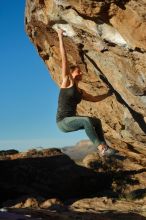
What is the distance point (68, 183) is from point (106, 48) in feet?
49.5

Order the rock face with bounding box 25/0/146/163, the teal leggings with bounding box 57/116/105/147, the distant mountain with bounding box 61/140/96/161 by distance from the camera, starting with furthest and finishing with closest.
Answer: the distant mountain with bounding box 61/140/96/161
the rock face with bounding box 25/0/146/163
the teal leggings with bounding box 57/116/105/147

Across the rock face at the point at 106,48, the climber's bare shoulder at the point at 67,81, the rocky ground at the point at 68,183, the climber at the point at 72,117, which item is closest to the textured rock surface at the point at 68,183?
the rocky ground at the point at 68,183

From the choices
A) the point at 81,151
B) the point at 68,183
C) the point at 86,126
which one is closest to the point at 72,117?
the point at 86,126

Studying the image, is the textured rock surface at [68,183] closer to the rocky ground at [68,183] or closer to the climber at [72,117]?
the rocky ground at [68,183]

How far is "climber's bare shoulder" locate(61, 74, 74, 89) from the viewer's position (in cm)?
838

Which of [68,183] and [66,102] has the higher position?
[66,102]

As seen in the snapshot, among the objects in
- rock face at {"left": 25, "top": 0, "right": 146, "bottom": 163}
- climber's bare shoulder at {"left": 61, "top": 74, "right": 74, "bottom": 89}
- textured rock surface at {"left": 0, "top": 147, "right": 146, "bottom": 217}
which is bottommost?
textured rock surface at {"left": 0, "top": 147, "right": 146, "bottom": 217}

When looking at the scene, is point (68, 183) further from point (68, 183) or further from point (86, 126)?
point (86, 126)

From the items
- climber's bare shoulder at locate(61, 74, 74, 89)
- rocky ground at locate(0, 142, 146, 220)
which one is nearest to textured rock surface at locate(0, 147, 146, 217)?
rocky ground at locate(0, 142, 146, 220)

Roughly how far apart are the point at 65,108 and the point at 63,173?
17.7 meters

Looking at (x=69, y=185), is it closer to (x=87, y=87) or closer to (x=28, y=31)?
(x=87, y=87)

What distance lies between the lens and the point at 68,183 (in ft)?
81.7

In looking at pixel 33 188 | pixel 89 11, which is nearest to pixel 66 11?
pixel 89 11

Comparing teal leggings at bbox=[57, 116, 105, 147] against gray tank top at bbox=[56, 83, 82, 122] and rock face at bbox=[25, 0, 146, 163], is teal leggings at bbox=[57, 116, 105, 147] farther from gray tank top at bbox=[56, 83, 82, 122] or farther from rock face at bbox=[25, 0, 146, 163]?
rock face at bbox=[25, 0, 146, 163]
